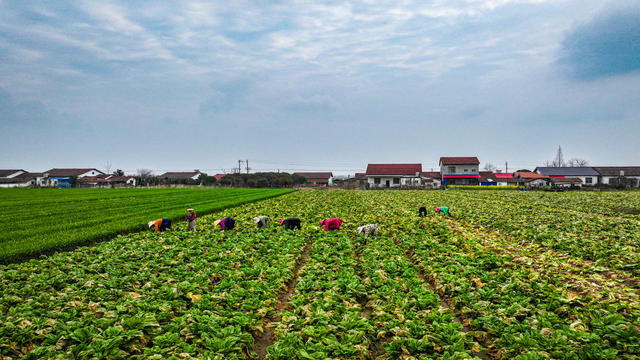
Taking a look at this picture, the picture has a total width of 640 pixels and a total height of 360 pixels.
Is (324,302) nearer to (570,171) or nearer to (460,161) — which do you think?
(460,161)

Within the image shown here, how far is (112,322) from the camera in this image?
5430 mm

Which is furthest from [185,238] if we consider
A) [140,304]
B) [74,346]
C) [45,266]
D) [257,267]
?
[74,346]

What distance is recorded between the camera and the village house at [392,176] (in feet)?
259

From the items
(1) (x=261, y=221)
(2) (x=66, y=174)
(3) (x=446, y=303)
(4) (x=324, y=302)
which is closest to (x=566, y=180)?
(1) (x=261, y=221)

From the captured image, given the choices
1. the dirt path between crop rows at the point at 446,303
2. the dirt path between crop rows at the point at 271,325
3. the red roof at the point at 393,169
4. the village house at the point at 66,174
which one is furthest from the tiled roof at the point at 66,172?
the dirt path between crop rows at the point at 446,303

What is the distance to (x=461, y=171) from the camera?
259 feet

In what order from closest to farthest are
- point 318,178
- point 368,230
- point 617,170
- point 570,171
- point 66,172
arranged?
point 368,230, point 617,170, point 570,171, point 66,172, point 318,178

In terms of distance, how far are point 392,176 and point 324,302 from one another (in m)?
75.3

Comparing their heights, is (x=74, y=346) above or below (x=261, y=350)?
above

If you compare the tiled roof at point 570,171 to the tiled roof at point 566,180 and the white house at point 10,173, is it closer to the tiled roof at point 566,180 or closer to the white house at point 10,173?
the tiled roof at point 566,180

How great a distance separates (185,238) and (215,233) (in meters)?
1.35

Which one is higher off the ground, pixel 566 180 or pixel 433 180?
pixel 433 180

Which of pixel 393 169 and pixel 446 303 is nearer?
pixel 446 303

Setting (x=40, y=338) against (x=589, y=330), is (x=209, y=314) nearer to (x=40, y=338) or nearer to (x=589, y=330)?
(x=40, y=338)
